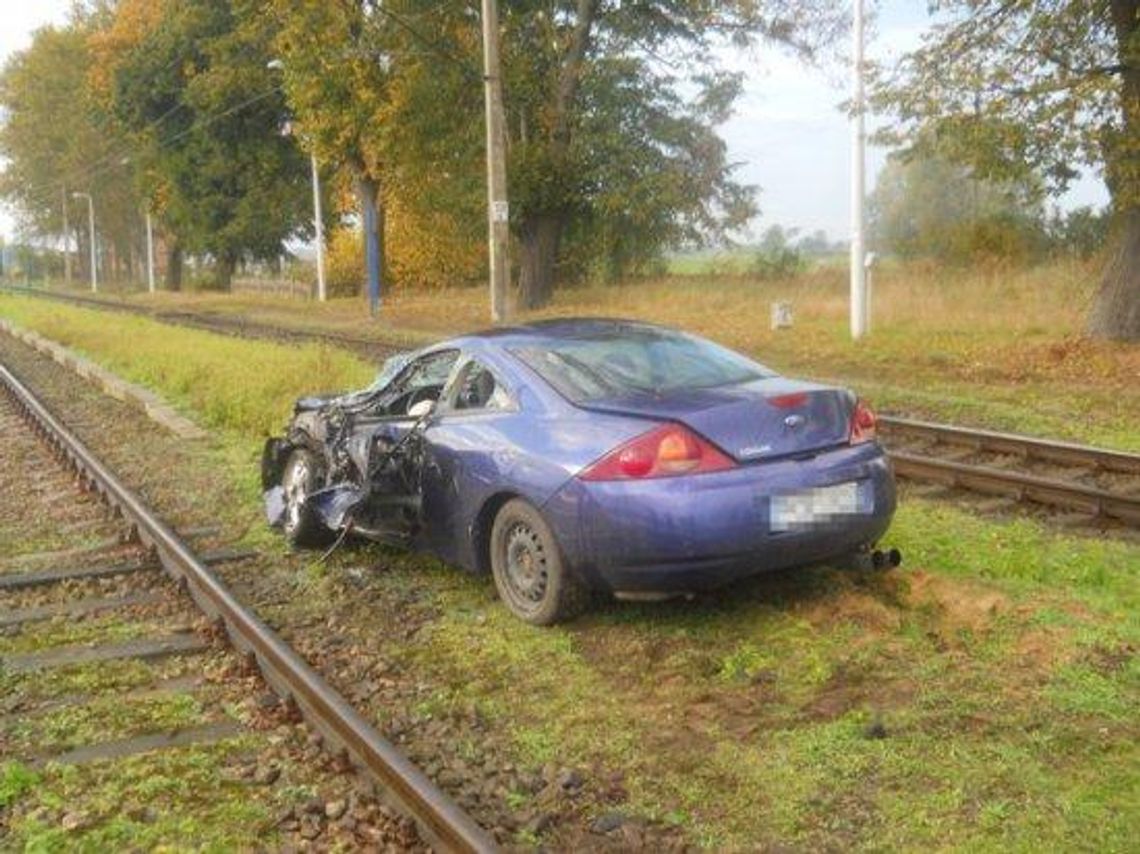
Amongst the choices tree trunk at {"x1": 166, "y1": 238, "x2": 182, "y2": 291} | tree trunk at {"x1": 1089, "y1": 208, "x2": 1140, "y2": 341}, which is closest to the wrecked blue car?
tree trunk at {"x1": 1089, "y1": 208, "x2": 1140, "y2": 341}

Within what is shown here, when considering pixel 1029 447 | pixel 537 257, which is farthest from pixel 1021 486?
pixel 537 257

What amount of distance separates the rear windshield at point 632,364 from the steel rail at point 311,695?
179cm

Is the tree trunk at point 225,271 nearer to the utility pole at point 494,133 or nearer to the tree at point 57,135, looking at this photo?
the tree at point 57,135

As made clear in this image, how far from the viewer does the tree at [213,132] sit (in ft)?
159

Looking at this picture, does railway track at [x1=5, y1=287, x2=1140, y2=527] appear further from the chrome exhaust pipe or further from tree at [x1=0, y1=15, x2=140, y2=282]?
tree at [x1=0, y1=15, x2=140, y2=282]

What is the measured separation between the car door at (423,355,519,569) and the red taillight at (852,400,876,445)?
159 cm

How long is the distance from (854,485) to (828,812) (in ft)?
6.65

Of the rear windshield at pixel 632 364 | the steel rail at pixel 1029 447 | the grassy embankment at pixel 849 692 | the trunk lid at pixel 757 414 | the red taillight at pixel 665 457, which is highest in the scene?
the rear windshield at pixel 632 364

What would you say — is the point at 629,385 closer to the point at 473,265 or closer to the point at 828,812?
the point at 828,812

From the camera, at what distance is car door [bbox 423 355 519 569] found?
6082 mm

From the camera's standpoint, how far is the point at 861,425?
5914mm

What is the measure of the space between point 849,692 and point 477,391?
255 centimetres

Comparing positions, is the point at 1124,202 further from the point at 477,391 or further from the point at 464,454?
the point at 464,454


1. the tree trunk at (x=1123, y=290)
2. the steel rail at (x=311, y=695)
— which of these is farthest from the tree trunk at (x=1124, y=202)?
the steel rail at (x=311, y=695)
